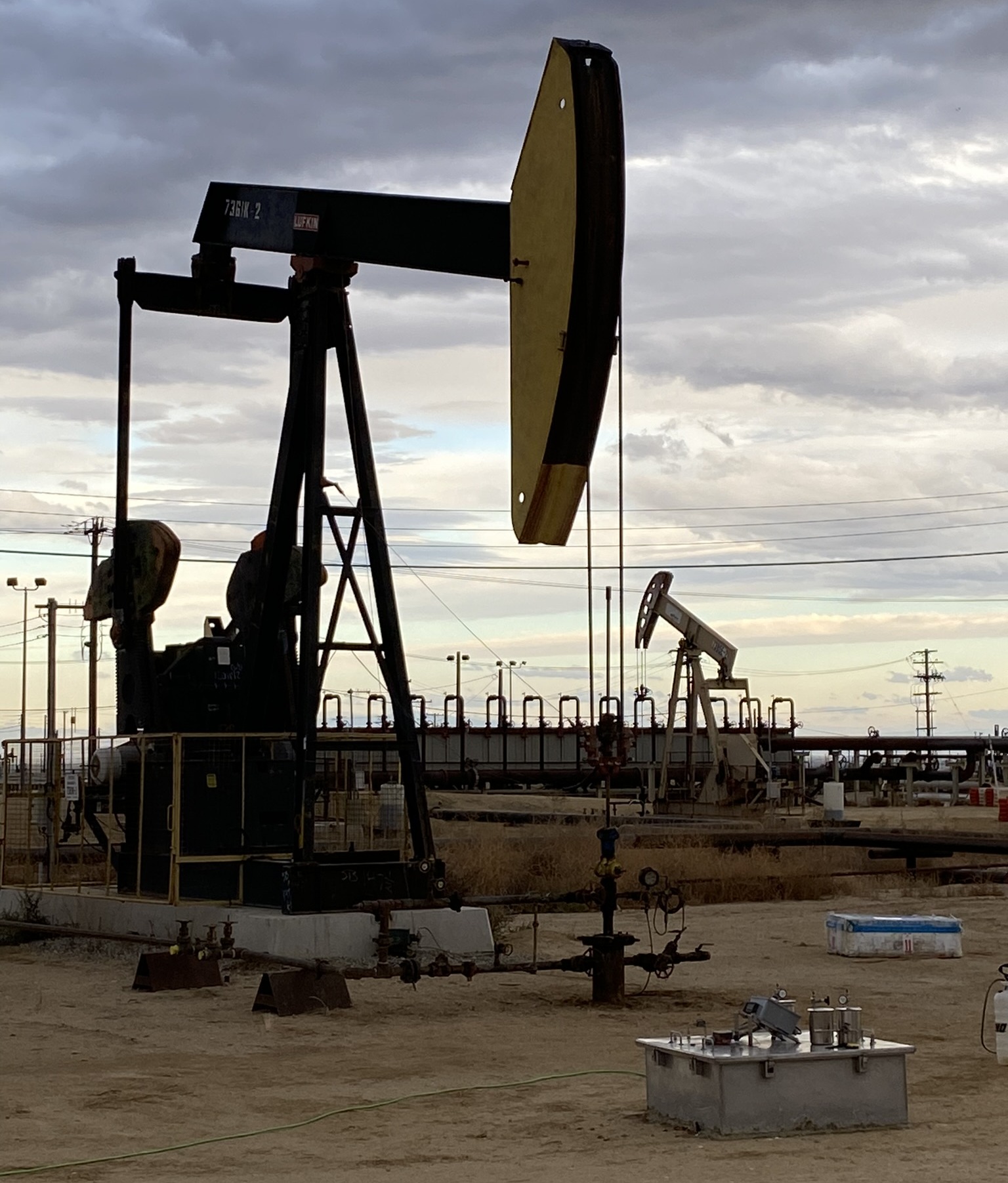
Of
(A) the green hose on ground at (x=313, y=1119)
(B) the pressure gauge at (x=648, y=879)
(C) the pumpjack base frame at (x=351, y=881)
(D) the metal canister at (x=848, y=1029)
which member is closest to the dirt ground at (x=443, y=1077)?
(A) the green hose on ground at (x=313, y=1119)

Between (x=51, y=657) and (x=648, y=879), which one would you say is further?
(x=51, y=657)

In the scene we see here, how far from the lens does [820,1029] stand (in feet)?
21.6

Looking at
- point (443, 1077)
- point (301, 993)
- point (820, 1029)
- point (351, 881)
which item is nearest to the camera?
point (820, 1029)

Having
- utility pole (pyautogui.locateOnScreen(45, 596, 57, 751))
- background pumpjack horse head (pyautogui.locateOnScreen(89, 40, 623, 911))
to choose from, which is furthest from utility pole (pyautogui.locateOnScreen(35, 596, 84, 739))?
background pumpjack horse head (pyautogui.locateOnScreen(89, 40, 623, 911))

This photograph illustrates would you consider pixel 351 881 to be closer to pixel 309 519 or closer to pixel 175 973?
pixel 175 973

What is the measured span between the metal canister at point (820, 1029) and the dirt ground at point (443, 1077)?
360 millimetres

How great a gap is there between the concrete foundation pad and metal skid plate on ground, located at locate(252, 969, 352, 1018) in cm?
100

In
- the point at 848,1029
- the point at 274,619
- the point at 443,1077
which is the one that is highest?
the point at 274,619

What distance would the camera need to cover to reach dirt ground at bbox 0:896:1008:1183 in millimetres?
6082

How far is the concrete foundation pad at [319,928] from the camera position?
11.5m

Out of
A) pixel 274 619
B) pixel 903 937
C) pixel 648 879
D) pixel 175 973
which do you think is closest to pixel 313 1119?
pixel 648 879

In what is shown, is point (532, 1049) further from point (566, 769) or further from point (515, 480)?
point (566, 769)

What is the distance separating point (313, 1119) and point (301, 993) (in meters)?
3.23

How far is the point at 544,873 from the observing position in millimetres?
19312
